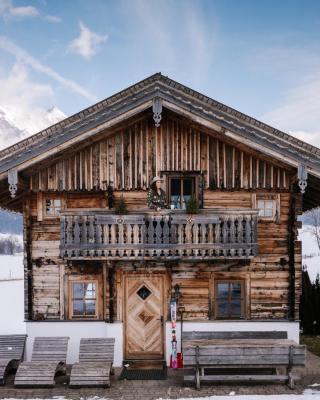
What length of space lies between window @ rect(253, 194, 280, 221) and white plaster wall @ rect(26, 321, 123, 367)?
5759 millimetres

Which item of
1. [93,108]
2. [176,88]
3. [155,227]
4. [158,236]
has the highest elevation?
[176,88]

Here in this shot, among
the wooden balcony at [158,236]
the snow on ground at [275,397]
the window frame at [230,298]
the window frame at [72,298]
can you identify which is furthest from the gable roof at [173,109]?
the snow on ground at [275,397]

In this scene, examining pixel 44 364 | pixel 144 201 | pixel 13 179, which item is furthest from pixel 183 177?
pixel 44 364

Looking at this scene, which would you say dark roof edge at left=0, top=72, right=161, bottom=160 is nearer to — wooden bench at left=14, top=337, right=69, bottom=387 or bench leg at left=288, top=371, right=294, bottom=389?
wooden bench at left=14, top=337, right=69, bottom=387

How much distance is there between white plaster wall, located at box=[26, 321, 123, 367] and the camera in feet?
43.8

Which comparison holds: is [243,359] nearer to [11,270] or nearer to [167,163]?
[167,163]

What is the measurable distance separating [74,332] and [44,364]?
5.12 ft

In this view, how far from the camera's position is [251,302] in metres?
13.6

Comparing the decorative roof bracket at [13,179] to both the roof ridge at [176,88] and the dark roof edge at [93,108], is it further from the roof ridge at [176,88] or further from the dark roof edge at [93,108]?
the dark roof edge at [93,108]

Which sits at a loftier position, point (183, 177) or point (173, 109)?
point (173, 109)

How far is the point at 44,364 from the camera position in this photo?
12.1 m

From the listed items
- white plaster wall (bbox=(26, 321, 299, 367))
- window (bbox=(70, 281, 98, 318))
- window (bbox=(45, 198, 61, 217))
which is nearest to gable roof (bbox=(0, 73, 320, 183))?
window (bbox=(45, 198, 61, 217))

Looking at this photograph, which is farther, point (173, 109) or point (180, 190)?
point (180, 190)

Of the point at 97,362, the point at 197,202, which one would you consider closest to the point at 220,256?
the point at 197,202
